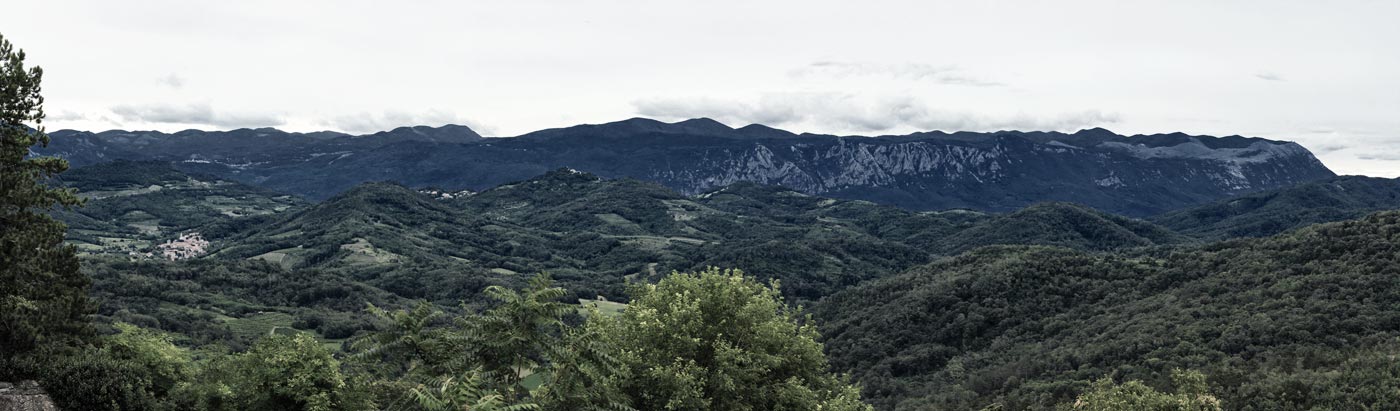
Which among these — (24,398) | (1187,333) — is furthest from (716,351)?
(1187,333)

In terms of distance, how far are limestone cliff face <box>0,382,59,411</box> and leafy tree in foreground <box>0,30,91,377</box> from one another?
10.2 ft

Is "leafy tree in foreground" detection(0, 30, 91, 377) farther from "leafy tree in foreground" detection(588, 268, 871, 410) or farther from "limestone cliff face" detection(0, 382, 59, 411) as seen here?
"leafy tree in foreground" detection(588, 268, 871, 410)

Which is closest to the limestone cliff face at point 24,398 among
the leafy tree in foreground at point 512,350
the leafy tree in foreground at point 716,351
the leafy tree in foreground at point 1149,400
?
the leafy tree in foreground at point 512,350

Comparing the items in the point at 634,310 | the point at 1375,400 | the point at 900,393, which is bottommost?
the point at 900,393

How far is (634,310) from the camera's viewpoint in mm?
33906

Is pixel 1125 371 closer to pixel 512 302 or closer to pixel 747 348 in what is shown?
pixel 747 348

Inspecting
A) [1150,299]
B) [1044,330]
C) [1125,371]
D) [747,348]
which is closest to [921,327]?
[1044,330]

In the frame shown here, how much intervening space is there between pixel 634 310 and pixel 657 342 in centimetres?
218

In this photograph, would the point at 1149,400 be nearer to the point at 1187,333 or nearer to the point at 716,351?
the point at 716,351

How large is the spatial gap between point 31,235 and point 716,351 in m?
31.8

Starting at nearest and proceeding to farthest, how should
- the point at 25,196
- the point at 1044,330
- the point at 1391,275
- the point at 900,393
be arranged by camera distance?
1. the point at 25,196
2. the point at 1391,275
3. the point at 900,393
4. the point at 1044,330

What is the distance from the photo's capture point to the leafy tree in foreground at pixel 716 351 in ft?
99.0

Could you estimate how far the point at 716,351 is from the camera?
31359mm

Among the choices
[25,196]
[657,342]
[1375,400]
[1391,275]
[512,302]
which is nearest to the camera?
[512,302]
